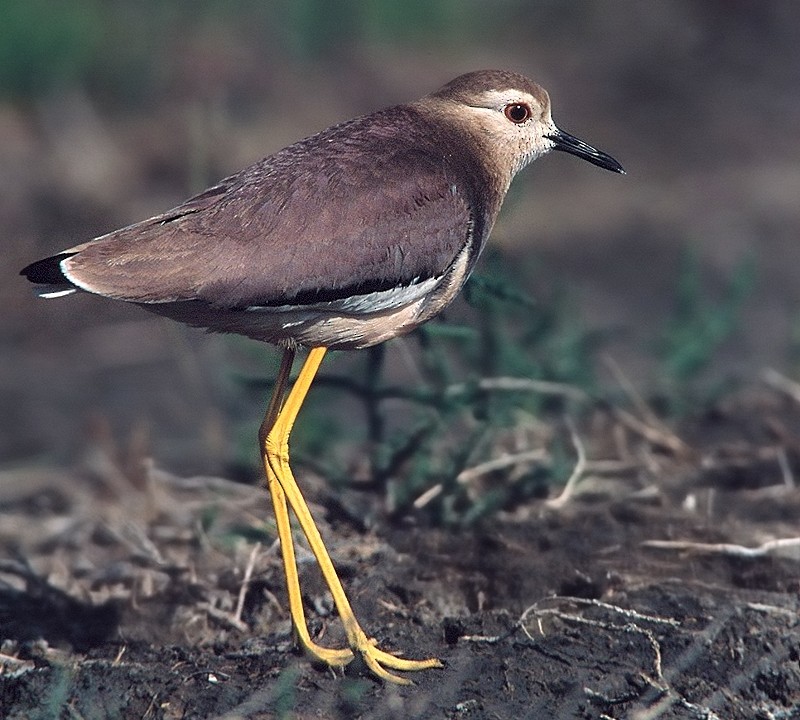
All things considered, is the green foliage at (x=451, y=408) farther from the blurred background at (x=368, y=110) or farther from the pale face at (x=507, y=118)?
the pale face at (x=507, y=118)

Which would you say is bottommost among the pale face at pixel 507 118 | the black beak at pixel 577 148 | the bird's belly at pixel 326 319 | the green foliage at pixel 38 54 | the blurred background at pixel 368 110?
the blurred background at pixel 368 110

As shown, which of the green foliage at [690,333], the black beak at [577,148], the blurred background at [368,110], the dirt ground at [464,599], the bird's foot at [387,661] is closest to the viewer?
the dirt ground at [464,599]

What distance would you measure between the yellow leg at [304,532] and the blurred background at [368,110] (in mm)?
1326

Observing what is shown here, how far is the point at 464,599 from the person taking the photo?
4.52 metres

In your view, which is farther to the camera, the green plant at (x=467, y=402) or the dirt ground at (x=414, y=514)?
the green plant at (x=467, y=402)

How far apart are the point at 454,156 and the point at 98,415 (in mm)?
3647

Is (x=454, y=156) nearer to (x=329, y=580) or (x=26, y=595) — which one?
(x=329, y=580)

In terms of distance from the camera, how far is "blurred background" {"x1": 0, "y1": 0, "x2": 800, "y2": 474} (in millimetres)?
7359

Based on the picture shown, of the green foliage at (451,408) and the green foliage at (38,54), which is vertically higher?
the green foliage at (38,54)

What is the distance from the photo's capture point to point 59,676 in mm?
4035

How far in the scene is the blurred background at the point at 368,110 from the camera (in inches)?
290

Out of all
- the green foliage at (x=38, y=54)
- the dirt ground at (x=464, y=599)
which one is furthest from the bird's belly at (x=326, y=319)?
the green foliage at (x=38, y=54)

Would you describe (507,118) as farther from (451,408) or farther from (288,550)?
(288,550)

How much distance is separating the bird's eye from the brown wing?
42 centimetres
